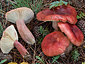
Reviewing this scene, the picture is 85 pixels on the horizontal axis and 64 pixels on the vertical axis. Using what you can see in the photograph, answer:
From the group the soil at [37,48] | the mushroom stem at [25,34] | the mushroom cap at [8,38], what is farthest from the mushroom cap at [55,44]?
the mushroom cap at [8,38]

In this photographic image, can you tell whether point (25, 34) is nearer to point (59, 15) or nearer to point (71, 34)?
point (59, 15)

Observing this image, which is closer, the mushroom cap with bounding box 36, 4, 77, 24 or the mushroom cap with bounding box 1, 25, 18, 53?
the mushroom cap with bounding box 1, 25, 18, 53

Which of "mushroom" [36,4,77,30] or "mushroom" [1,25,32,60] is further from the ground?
"mushroom" [36,4,77,30]

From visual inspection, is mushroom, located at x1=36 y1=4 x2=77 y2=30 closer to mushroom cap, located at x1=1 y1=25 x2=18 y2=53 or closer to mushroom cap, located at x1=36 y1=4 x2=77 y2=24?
mushroom cap, located at x1=36 y1=4 x2=77 y2=24

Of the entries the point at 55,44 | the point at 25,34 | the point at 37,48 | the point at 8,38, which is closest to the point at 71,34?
the point at 55,44

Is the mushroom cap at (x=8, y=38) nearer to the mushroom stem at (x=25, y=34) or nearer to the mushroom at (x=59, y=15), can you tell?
the mushroom stem at (x=25, y=34)

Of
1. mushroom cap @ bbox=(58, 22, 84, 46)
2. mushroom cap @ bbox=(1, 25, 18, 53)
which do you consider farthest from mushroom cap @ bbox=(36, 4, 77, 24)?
mushroom cap @ bbox=(1, 25, 18, 53)
